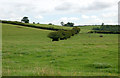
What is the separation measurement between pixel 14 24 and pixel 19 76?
132 metres

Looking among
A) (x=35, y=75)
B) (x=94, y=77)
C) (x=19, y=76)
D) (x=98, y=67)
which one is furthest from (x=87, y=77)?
(x=98, y=67)

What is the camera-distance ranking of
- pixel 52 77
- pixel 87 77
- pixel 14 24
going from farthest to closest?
pixel 14 24 < pixel 87 77 < pixel 52 77

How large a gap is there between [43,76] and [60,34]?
66566mm

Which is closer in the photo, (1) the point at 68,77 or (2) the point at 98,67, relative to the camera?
(1) the point at 68,77

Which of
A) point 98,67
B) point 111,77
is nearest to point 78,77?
point 111,77

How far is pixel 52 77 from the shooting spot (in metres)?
8.95

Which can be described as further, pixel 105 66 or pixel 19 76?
pixel 105 66

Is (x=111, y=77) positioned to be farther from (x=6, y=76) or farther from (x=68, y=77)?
(x=6, y=76)

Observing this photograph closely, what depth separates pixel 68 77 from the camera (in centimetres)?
927

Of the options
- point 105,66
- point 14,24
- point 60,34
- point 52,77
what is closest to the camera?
point 52,77

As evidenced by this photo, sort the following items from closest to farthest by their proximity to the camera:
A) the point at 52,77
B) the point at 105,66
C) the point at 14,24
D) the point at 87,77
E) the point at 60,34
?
1. the point at 52,77
2. the point at 87,77
3. the point at 105,66
4. the point at 60,34
5. the point at 14,24

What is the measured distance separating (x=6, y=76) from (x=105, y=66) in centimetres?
848

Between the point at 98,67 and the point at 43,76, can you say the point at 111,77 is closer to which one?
the point at 43,76

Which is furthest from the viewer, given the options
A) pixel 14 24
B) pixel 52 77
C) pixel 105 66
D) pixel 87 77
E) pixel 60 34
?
pixel 14 24
